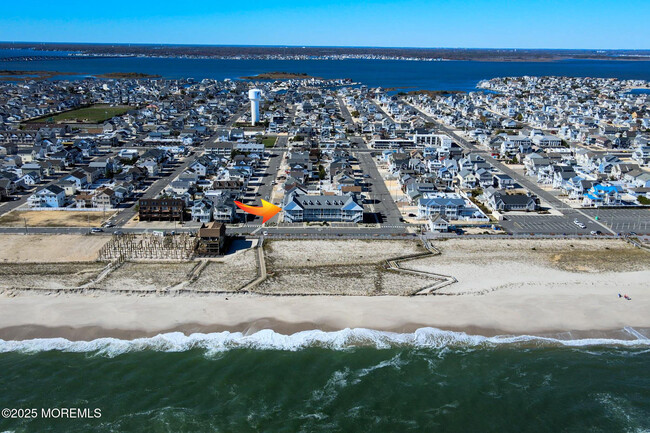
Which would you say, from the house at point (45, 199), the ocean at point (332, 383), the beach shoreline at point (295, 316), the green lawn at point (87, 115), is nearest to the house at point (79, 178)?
the house at point (45, 199)

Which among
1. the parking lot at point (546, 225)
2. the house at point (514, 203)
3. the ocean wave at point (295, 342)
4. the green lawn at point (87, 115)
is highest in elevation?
the green lawn at point (87, 115)

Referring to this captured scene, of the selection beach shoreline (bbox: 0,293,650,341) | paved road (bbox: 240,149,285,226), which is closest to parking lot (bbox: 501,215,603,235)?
beach shoreline (bbox: 0,293,650,341)

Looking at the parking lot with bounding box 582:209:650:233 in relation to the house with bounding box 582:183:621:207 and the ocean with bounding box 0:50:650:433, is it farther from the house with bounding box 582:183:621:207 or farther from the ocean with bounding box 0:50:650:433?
the ocean with bounding box 0:50:650:433

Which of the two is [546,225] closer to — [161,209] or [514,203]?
[514,203]

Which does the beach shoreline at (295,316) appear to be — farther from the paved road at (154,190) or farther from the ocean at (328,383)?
the paved road at (154,190)

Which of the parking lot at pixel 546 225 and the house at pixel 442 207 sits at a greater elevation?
the house at pixel 442 207

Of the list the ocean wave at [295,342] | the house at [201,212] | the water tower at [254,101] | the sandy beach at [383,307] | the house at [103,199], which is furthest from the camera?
the water tower at [254,101]

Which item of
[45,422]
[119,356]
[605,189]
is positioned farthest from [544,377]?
[605,189]

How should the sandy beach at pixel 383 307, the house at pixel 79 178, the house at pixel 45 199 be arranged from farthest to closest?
the house at pixel 79 178 < the house at pixel 45 199 < the sandy beach at pixel 383 307
